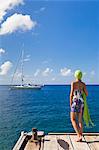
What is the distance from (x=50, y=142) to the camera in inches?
224

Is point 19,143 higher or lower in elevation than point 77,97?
lower

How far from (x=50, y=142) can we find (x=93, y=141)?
0.83m

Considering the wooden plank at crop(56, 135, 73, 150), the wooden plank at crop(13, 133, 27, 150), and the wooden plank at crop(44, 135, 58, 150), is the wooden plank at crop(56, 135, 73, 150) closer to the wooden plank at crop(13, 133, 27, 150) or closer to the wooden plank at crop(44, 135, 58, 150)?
the wooden plank at crop(44, 135, 58, 150)

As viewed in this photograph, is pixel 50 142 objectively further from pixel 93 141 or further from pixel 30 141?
pixel 93 141

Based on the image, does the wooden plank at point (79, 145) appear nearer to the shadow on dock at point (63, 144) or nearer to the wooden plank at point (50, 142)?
the shadow on dock at point (63, 144)

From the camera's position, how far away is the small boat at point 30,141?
5418mm

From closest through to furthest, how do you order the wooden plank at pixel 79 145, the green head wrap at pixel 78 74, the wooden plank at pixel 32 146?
the wooden plank at pixel 79 145
the wooden plank at pixel 32 146
the green head wrap at pixel 78 74

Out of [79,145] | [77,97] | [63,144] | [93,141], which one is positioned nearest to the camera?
[79,145]

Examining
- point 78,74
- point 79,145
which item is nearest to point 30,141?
point 79,145

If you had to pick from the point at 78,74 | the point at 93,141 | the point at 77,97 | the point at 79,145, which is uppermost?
the point at 78,74

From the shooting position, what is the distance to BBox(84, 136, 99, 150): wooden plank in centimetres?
535

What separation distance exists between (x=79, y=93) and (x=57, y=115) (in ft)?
107

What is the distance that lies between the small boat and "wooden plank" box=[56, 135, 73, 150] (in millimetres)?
337

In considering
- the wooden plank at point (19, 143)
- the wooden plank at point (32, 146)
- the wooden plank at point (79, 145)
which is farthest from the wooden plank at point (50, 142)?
the wooden plank at point (19, 143)
